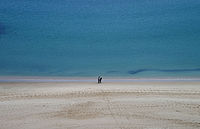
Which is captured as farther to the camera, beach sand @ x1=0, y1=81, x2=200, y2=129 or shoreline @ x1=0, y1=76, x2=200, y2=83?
shoreline @ x1=0, y1=76, x2=200, y2=83

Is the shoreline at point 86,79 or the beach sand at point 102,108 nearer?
the beach sand at point 102,108

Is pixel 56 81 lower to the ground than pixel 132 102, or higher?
higher

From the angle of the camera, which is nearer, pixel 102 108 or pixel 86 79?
pixel 102 108

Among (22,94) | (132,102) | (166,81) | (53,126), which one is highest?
(166,81)

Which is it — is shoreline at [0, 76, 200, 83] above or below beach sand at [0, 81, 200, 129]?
above

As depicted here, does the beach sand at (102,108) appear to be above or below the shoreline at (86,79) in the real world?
below

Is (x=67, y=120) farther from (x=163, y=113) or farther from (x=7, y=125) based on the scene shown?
(x=163, y=113)

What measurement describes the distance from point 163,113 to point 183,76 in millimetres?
3519

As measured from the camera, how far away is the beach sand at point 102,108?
2666 millimetres

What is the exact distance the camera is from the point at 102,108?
3.29m

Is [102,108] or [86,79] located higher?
[86,79]

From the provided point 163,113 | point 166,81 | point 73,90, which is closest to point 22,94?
point 73,90

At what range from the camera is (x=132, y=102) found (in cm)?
355

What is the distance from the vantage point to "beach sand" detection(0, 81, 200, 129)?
2666 mm
